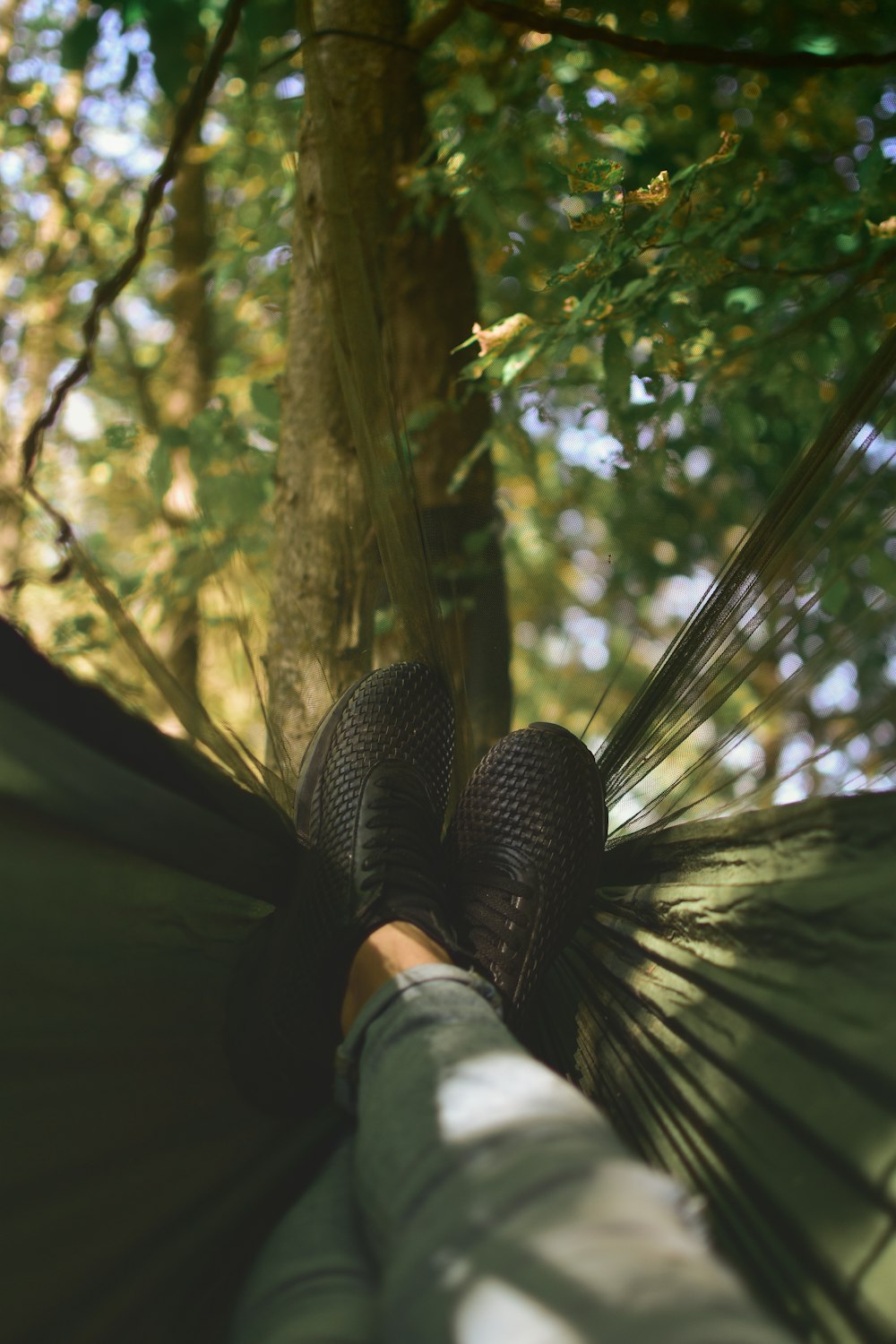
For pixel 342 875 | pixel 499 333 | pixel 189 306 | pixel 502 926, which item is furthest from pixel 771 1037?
pixel 189 306

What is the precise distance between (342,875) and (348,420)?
0.65 metres

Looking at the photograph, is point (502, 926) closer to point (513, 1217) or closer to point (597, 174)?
point (513, 1217)

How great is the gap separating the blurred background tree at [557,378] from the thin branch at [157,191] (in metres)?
0.10

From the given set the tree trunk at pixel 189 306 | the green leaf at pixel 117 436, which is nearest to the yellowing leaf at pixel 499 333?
the green leaf at pixel 117 436

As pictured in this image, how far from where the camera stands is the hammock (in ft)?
2.39

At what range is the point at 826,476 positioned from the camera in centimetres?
105

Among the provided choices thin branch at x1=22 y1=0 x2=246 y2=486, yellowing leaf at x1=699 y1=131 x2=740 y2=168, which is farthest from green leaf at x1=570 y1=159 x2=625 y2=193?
thin branch at x1=22 y1=0 x2=246 y2=486

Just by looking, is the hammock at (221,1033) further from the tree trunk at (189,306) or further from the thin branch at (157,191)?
the tree trunk at (189,306)

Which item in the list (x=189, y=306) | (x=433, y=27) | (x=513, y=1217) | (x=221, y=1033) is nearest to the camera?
(x=513, y=1217)

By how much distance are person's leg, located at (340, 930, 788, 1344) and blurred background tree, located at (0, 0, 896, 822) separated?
1.27ft

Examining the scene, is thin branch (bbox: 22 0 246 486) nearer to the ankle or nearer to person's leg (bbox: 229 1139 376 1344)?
the ankle

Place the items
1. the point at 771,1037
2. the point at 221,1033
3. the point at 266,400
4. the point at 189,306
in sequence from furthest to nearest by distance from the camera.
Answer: the point at 189,306
the point at 266,400
the point at 221,1033
the point at 771,1037

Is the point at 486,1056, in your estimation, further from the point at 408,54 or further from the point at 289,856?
the point at 408,54

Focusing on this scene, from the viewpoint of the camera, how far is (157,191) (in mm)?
1470
